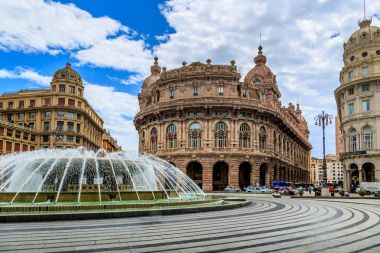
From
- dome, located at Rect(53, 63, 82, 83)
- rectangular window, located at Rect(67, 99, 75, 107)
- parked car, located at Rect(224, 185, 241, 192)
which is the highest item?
dome, located at Rect(53, 63, 82, 83)

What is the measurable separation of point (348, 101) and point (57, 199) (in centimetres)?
4705

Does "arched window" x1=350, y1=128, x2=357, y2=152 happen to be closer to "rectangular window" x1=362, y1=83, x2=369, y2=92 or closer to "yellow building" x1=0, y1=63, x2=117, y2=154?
"rectangular window" x1=362, y1=83, x2=369, y2=92

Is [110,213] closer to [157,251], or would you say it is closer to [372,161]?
[157,251]

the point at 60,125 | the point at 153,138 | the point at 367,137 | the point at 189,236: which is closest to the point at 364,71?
the point at 367,137

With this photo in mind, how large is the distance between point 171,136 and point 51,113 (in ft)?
97.4

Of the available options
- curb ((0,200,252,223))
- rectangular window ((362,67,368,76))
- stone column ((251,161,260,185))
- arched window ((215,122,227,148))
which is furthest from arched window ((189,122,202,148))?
curb ((0,200,252,223))

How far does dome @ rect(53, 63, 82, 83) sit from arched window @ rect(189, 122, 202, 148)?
34.1m

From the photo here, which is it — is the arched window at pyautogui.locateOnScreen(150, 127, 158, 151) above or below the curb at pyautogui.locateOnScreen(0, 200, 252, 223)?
above

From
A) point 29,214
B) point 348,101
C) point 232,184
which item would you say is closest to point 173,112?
point 232,184

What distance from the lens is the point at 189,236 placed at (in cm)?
1010

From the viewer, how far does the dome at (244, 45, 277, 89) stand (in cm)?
7189

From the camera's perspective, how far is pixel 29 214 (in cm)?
1300

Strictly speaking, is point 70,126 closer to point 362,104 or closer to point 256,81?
point 256,81

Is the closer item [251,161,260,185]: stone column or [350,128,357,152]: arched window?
[350,128,357,152]: arched window
